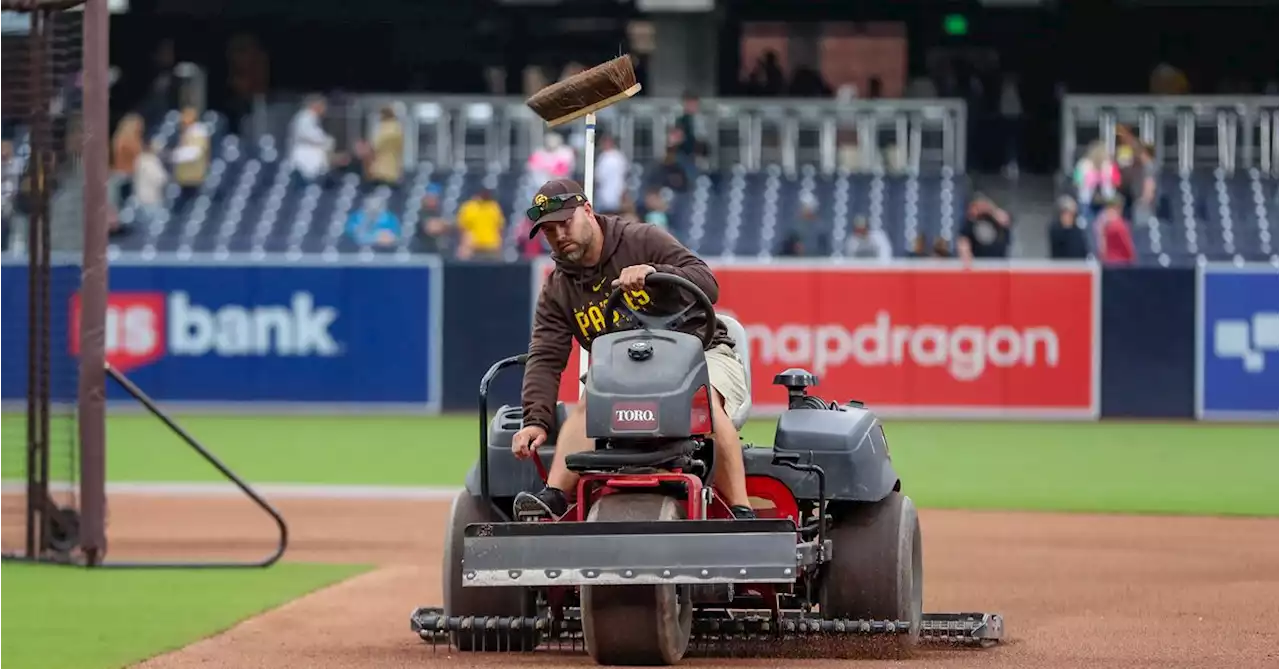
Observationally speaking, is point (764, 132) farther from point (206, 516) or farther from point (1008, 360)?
point (206, 516)

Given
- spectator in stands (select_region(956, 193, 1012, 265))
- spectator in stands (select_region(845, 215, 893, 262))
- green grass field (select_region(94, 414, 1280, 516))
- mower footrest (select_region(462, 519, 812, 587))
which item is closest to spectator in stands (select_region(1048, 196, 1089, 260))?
spectator in stands (select_region(956, 193, 1012, 265))

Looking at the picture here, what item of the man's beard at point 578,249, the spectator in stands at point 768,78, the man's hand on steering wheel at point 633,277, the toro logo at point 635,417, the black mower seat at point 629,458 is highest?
the spectator in stands at point 768,78

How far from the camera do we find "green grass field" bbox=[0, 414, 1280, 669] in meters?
10.4

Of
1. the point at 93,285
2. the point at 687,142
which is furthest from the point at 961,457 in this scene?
the point at 687,142

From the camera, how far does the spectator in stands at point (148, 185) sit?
102 ft

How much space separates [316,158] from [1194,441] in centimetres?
1411

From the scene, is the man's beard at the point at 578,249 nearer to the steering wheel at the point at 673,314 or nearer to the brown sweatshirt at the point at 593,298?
the brown sweatshirt at the point at 593,298

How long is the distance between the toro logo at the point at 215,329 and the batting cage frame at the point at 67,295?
519 inches

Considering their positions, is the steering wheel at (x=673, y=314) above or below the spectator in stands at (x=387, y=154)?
below

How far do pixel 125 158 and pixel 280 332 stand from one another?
662 cm

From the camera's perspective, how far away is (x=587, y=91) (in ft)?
31.9

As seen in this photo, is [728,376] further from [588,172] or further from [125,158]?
[125,158]

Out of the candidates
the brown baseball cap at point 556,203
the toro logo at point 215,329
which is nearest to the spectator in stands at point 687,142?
the toro logo at point 215,329

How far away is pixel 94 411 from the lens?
502 inches
